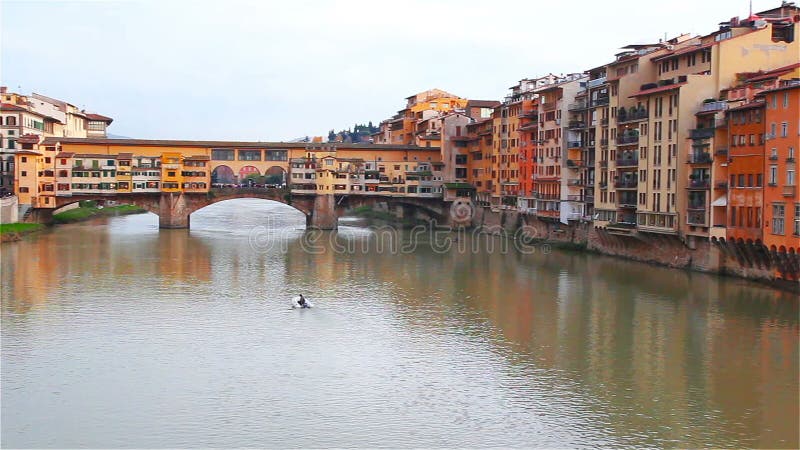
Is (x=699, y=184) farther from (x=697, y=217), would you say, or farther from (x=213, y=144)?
(x=213, y=144)

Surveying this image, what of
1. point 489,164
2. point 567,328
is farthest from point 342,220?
point 567,328

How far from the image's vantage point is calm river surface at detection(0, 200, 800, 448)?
14250 millimetres

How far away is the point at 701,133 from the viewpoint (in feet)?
93.9

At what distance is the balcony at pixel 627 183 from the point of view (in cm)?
3256

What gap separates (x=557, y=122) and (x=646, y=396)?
81.9 feet

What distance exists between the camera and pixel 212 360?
1820 cm

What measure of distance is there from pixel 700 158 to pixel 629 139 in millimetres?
4440

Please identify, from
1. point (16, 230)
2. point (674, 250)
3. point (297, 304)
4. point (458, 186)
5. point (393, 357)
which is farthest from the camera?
point (458, 186)

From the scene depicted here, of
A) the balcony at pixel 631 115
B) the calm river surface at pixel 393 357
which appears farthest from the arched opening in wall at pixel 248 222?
the balcony at pixel 631 115

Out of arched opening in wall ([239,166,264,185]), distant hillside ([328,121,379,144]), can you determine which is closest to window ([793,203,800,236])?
arched opening in wall ([239,166,264,185])

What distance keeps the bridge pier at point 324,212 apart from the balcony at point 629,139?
19.3m

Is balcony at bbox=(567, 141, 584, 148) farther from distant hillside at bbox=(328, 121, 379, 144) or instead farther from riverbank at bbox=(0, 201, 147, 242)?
distant hillside at bbox=(328, 121, 379, 144)

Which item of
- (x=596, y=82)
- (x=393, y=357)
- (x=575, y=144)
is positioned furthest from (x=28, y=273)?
(x=596, y=82)

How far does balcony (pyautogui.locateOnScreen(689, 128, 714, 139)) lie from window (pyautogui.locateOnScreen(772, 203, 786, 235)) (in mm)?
3833
